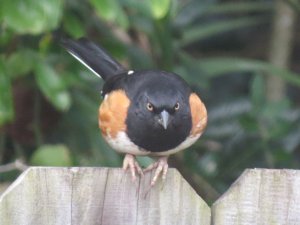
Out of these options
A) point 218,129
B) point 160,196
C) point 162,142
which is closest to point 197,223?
point 160,196

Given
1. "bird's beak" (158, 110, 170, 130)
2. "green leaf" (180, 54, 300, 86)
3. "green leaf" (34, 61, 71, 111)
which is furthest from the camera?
"green leaf" (180, 54, 300, 86)

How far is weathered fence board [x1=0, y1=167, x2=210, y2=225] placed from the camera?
2.34 m

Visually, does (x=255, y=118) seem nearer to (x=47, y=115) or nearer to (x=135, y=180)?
(x=47, y=115)

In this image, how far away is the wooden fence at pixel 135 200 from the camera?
92.4 inches

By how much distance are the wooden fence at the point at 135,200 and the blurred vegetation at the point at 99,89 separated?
91cm

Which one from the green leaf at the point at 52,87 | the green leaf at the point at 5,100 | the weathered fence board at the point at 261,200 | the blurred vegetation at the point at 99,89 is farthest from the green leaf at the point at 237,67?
the weathered fence board at the point at 261,200

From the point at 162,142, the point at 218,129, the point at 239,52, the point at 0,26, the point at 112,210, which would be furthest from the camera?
the point at 239,52

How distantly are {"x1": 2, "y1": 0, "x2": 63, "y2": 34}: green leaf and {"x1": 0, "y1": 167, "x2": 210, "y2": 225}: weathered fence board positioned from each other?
1134 mm

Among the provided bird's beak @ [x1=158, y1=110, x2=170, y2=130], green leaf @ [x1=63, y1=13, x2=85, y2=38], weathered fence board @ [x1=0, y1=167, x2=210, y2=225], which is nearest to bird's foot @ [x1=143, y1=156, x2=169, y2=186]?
weathered fence board @ [x1=0, y1=167, x2=210, y2=225]

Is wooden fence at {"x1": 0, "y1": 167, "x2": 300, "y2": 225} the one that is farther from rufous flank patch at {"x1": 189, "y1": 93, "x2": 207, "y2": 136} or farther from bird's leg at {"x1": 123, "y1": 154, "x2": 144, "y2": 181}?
rufous flank patch at {"x1": 189, "y1": 93, "x2": 207, "y2": 136}

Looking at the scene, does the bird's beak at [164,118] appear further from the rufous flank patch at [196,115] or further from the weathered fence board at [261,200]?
the weathered fence board at [261,200]

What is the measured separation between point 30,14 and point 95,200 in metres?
1.23

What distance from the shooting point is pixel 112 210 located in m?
2.41

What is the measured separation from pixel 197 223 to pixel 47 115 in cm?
201
